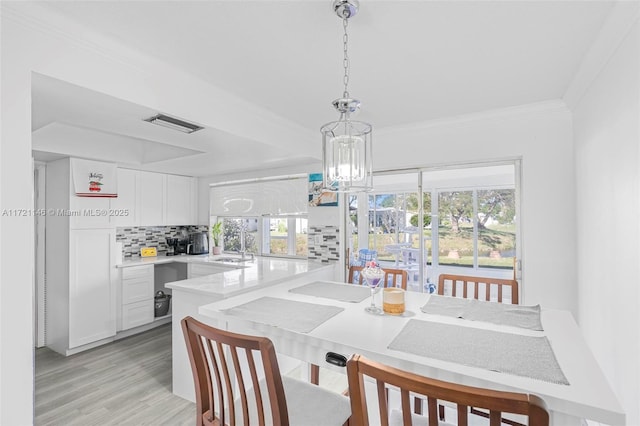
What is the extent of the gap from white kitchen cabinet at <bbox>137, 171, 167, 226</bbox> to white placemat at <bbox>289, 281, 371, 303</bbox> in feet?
9.05

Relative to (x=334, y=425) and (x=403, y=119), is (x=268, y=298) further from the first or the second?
(x=403, y=119)

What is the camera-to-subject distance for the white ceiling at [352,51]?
4.79 ft

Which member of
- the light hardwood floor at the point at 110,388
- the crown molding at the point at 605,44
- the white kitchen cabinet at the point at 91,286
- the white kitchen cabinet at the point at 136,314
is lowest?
the light hardwood floor at the point at 110,388

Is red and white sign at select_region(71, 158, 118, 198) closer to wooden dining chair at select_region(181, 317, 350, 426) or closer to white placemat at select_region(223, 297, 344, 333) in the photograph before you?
white placemat at select_region(223, 297, 344, 333)

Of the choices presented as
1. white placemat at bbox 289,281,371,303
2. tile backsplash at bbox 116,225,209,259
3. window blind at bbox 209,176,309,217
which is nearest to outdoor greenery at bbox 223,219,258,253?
window blind at bbox 209,176,309,217

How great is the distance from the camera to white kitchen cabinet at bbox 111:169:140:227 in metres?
3.77

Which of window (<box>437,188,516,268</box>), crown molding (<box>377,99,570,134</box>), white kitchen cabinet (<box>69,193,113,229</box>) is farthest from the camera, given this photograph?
white kitchen cabinet (<box>69,193,113,229</box>)

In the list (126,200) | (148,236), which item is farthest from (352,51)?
(148,236)

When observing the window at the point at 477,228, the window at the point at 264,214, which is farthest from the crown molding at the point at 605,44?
the window at the point at 264,214

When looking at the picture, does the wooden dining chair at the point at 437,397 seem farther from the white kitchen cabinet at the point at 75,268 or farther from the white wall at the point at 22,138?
the white kitchen cabinet at the point at 75,268

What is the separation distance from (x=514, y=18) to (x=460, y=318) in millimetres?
1488

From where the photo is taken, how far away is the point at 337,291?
227 cm

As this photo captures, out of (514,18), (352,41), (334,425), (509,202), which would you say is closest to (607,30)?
(514,18)

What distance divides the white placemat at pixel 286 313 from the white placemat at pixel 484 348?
0.42 meters
